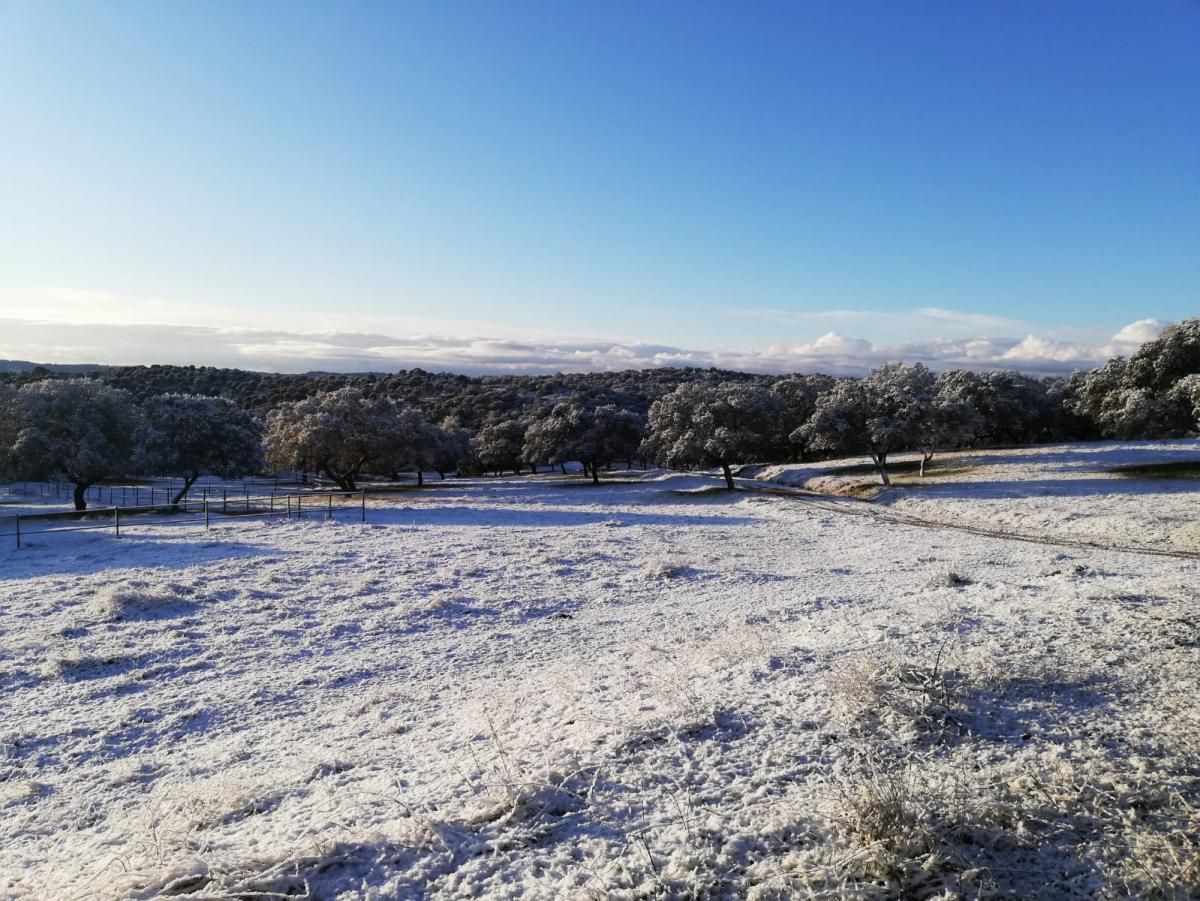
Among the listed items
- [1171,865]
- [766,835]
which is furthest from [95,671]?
[1171,865]

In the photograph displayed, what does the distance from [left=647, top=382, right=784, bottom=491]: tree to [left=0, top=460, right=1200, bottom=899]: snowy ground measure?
97.0 feet

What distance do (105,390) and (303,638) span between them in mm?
41594

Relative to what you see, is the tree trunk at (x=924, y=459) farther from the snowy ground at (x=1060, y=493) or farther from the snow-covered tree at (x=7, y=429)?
the snow-covered tree at (x=7, y=429)

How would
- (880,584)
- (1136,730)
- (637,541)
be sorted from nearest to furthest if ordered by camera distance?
(1136,730)
(880,584)
(637,541)

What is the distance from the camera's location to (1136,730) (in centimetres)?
709

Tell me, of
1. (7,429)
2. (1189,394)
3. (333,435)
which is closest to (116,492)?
(7,429)

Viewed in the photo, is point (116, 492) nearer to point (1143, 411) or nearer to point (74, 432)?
point (74, 432)

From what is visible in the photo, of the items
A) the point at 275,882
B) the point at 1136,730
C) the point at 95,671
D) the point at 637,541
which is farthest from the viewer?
the point at 637,541

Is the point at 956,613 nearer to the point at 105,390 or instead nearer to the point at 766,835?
the point at 766,835

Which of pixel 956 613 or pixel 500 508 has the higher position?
pixel 956 613

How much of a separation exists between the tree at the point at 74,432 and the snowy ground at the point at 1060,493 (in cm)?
5148

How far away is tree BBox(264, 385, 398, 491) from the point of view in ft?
171

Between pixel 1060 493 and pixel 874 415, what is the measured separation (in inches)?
488


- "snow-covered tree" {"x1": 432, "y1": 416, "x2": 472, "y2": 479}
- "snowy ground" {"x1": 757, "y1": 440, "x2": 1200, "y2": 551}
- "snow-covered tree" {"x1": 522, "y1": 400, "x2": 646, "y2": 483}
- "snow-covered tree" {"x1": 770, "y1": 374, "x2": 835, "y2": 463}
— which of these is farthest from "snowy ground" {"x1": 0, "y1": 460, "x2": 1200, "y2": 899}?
"snow-covered tree" {"x1": 770, "y1": 374, "x2": 835, "y2": 463}
